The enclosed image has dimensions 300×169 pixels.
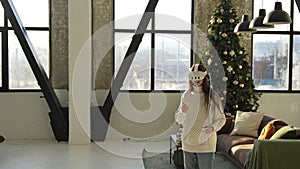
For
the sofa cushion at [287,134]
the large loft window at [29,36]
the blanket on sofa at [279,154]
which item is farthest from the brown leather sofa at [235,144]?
the large loft window at [29,36]

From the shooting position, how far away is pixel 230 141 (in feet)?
19.3

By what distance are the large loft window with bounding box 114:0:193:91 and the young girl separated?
4582mm

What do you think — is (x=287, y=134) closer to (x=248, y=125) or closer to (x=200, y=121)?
(x=200, y=121)

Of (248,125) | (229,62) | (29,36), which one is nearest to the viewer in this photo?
(248,125)

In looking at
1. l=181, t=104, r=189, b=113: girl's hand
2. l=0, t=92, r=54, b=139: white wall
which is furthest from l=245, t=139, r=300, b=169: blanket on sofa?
l=0, t=92, r=54, b=139: white wall

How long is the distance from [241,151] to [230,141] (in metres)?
0.66

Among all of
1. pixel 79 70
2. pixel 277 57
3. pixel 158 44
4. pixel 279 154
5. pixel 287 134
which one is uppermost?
pixel 158 44

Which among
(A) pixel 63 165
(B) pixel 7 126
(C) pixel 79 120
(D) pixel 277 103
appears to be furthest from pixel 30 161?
(D) pixel 277 103

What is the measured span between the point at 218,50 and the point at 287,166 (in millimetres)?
3894

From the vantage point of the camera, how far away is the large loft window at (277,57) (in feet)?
28.1

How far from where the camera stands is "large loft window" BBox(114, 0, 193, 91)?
8312 millimetres

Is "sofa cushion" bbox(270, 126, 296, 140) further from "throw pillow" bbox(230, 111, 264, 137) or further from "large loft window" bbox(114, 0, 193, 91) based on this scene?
"large loft window" bbox(114, 0, 193, 91)

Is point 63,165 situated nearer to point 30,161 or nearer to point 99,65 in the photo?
point 30,161

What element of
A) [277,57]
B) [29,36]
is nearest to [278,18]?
[277,57]
